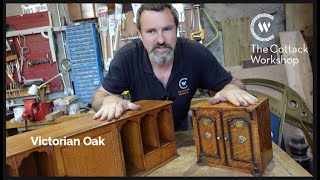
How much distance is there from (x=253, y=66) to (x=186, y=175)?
0.74 m

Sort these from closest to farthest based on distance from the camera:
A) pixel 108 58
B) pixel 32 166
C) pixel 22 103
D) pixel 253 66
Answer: pixel 32 166 < pixel 253 66 < pixel 22 103 < pixel 108 58

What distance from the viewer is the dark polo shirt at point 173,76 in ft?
2.91

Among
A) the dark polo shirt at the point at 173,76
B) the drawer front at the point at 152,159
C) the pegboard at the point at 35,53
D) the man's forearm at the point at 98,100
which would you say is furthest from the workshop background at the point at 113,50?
the drawer front at the point at 152,159

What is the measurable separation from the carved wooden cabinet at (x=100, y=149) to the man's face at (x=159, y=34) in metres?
0.24

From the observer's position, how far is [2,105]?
762mm

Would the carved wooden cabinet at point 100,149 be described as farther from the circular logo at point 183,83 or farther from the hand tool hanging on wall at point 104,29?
the hand tool hanging on wall at point 104,29

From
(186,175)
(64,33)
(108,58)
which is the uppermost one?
(64,33)

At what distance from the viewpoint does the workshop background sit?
1104mm

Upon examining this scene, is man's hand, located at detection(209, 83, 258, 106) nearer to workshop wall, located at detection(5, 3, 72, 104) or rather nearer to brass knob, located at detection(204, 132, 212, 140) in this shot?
brass knob, located at detection(204, 132, 212, 140)

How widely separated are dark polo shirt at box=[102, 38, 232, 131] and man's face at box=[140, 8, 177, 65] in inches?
1.9

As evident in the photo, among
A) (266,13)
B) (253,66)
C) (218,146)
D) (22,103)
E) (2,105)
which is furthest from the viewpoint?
(22,103)

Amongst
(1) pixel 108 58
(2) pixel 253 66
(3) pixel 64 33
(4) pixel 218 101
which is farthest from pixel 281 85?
(3) pixel 64 33

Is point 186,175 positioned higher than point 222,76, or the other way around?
point 222,76

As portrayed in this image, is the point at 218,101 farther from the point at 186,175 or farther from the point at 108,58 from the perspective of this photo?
the point at 108,58
